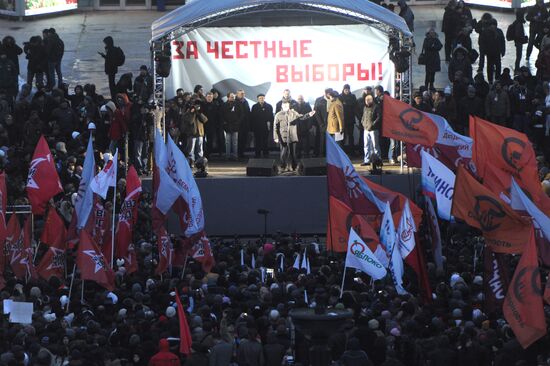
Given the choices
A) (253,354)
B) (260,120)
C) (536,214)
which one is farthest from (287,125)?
(253,354)

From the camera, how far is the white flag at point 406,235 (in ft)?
85.3

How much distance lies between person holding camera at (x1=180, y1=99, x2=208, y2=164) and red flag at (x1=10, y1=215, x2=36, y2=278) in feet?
28.9

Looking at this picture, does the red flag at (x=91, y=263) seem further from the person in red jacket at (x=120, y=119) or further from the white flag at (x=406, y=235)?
the person in red jacket at (x=120, y=119)

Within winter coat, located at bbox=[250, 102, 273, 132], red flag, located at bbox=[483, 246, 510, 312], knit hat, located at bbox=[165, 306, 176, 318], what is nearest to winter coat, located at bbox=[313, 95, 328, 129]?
winter coat, located at bbox=[250, 102, 273, 132]

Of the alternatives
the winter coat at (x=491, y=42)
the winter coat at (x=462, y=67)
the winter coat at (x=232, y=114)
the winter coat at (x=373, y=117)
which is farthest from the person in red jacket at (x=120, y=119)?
the winter coat at (x=491, y=42)

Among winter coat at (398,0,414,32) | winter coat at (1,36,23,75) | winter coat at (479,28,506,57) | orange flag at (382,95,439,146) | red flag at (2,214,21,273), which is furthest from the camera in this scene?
winter coat at (398,0,414,32)

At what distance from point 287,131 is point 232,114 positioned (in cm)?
130

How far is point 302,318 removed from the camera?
23094 millimetres

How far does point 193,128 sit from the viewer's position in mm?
35781

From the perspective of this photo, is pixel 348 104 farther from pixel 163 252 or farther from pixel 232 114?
pixel 163 252

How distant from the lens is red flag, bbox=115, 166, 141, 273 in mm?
27828

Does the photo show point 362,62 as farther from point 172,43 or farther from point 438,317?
point 438,317

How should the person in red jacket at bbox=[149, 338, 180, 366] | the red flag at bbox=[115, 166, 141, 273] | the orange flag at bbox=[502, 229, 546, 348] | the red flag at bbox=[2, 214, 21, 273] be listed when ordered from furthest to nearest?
the red flag at bbox=[115, 166, 141, 273]
the red flag at bbox=[2, 214, 21, 273]
the orange flag at bbox=[502, 229, 546, 348]
the person in red jacket at bbox=[149, 338, 180, 366]

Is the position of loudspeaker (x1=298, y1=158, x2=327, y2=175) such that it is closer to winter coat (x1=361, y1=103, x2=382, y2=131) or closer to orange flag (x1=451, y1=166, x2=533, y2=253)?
winter coat (x1=361, y1=103, x2=382, y2=131)
